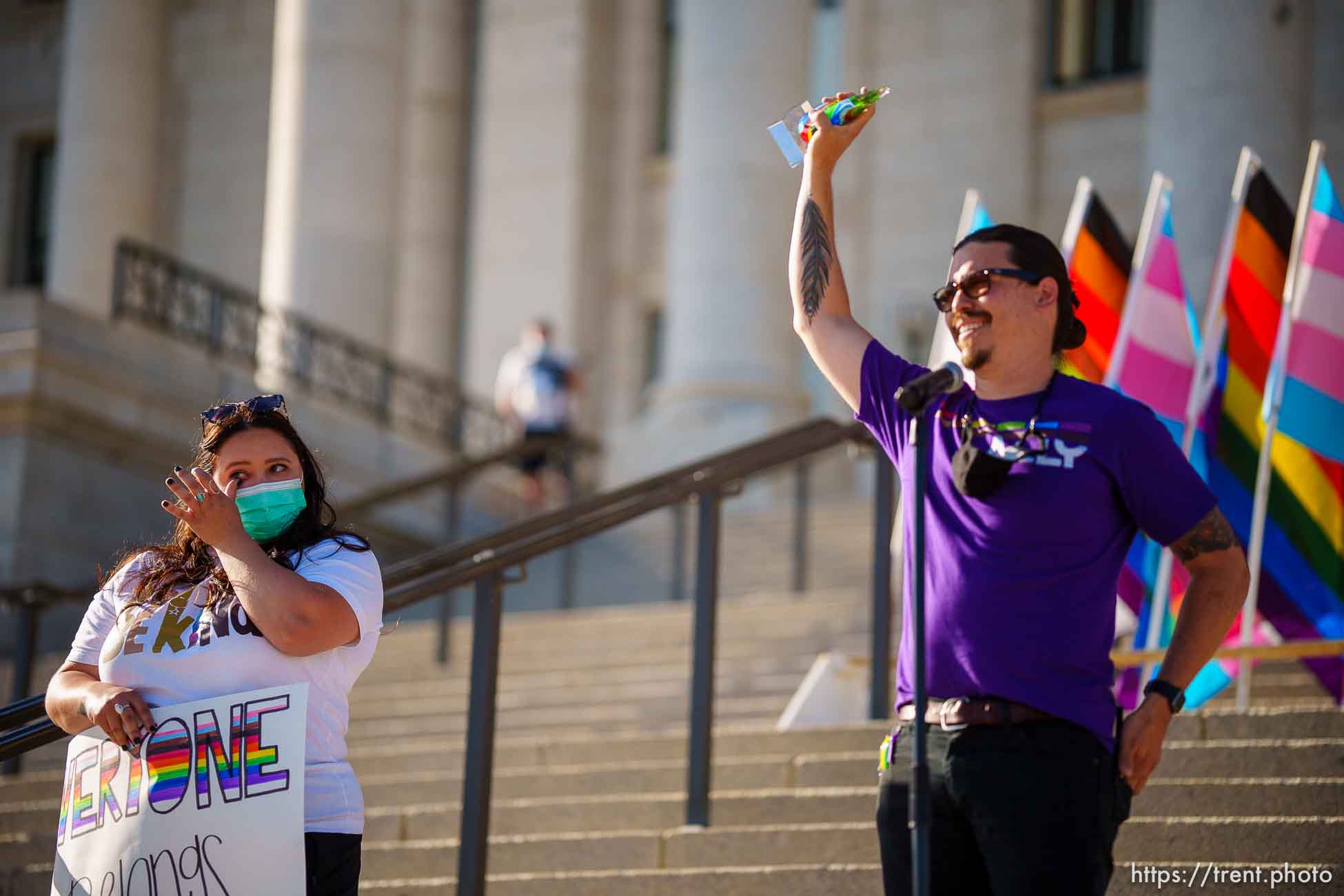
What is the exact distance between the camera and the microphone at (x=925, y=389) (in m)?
3.84

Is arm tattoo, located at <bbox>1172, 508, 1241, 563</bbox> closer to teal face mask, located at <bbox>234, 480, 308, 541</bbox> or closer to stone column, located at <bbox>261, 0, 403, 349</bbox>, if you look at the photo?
teal face mask, located at <bbox>234, 480, 308, 541</bbox>

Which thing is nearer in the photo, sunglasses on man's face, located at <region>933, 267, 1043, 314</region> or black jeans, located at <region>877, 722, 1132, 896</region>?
black jeans, located at <region>877, 722, 1132, 896</region>

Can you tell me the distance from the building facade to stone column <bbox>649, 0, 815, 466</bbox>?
0.03 meters

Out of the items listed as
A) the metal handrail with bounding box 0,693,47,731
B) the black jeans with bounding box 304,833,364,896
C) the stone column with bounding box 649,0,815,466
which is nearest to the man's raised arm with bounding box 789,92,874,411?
the black jeans with bounding box 304,833,364,896

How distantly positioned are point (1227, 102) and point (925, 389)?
13.7 metres

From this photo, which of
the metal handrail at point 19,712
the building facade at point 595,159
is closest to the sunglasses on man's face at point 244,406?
the metal handrail at point 19,712

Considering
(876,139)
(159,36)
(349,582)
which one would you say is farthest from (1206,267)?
(159,36)

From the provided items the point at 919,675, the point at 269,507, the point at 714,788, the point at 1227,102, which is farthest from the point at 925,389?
the point at 1227,102

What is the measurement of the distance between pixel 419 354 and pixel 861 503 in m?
9.89

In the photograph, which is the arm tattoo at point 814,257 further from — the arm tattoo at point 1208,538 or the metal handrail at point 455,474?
the metal handrail at point 455,474

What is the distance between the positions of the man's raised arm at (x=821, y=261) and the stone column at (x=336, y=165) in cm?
1782

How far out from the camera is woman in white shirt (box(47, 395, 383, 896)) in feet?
13.4

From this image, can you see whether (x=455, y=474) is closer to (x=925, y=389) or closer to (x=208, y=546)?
(x=208, y=546)

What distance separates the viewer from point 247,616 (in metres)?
4.15
